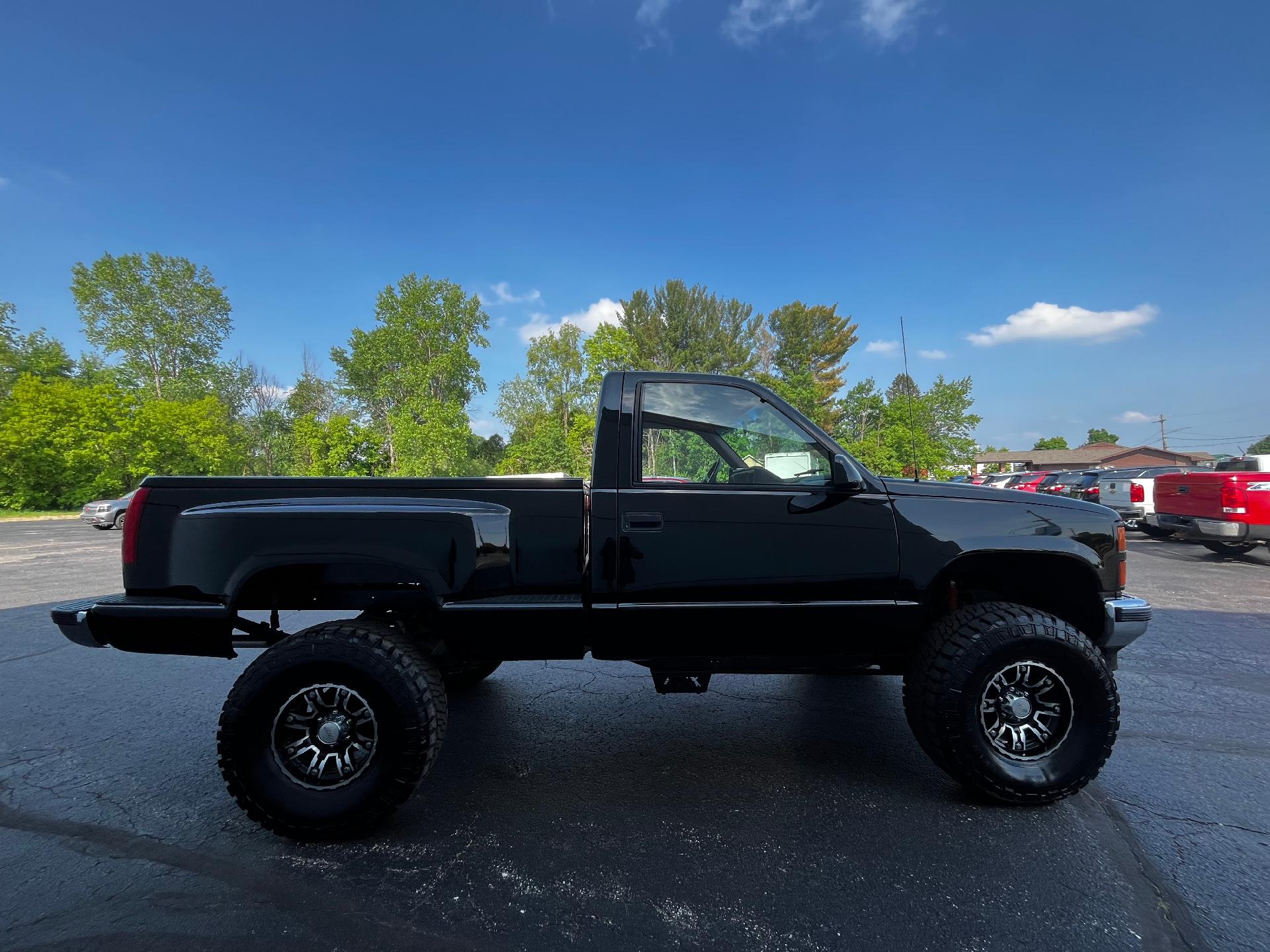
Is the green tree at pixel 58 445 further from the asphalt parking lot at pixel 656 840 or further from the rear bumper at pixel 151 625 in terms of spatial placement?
the rear bumper at pixel 151 625

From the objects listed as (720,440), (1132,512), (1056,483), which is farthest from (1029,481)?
(720,440)

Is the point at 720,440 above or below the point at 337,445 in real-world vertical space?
below

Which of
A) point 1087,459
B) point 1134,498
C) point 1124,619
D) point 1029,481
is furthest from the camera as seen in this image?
point 1087,459

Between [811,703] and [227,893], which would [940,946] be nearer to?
[811,703]

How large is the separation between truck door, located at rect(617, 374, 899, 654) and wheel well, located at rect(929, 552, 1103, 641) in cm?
42

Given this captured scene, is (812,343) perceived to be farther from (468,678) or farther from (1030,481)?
(468,678)

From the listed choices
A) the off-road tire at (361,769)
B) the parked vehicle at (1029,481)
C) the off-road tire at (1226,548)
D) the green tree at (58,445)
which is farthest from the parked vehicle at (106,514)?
the parked vehicle at (1029,481)

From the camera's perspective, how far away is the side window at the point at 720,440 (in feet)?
9.70

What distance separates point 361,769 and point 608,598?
1.26m

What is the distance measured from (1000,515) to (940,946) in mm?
1766

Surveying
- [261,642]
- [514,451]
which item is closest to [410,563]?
[261,642]

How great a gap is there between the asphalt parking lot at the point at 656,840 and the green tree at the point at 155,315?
5124 cm

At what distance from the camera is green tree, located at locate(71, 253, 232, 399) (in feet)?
142

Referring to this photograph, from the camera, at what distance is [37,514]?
25.7 meters
